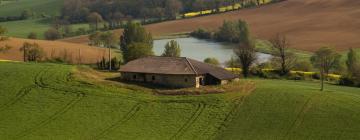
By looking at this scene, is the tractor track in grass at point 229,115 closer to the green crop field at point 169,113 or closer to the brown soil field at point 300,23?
the green crop field at point 169,113

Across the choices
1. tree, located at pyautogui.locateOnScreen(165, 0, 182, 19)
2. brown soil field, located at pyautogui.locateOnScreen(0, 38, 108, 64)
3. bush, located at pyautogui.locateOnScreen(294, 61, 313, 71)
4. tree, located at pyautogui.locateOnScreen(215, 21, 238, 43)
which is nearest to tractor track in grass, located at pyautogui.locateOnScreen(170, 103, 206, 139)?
bush, located at pyautogui.locateOnScreen(294, 61, 313, 71)

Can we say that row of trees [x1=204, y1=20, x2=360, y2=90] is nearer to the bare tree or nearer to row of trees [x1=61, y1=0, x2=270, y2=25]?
the bare tree

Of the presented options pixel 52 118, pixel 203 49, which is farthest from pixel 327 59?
pixel 52 118

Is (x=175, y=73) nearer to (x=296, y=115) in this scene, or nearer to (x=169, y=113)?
(x=169, y=113)

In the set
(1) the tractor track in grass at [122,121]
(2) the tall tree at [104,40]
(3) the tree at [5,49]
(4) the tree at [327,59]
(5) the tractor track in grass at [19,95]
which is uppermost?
(2) the tall tree at [104,40]

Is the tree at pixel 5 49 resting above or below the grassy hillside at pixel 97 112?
above

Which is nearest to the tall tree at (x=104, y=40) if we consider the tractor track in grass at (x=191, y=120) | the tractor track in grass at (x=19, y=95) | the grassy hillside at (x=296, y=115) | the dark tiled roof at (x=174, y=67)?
the dark tiled roof at (x=174, y=67)

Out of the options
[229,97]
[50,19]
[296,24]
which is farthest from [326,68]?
[50,19]
